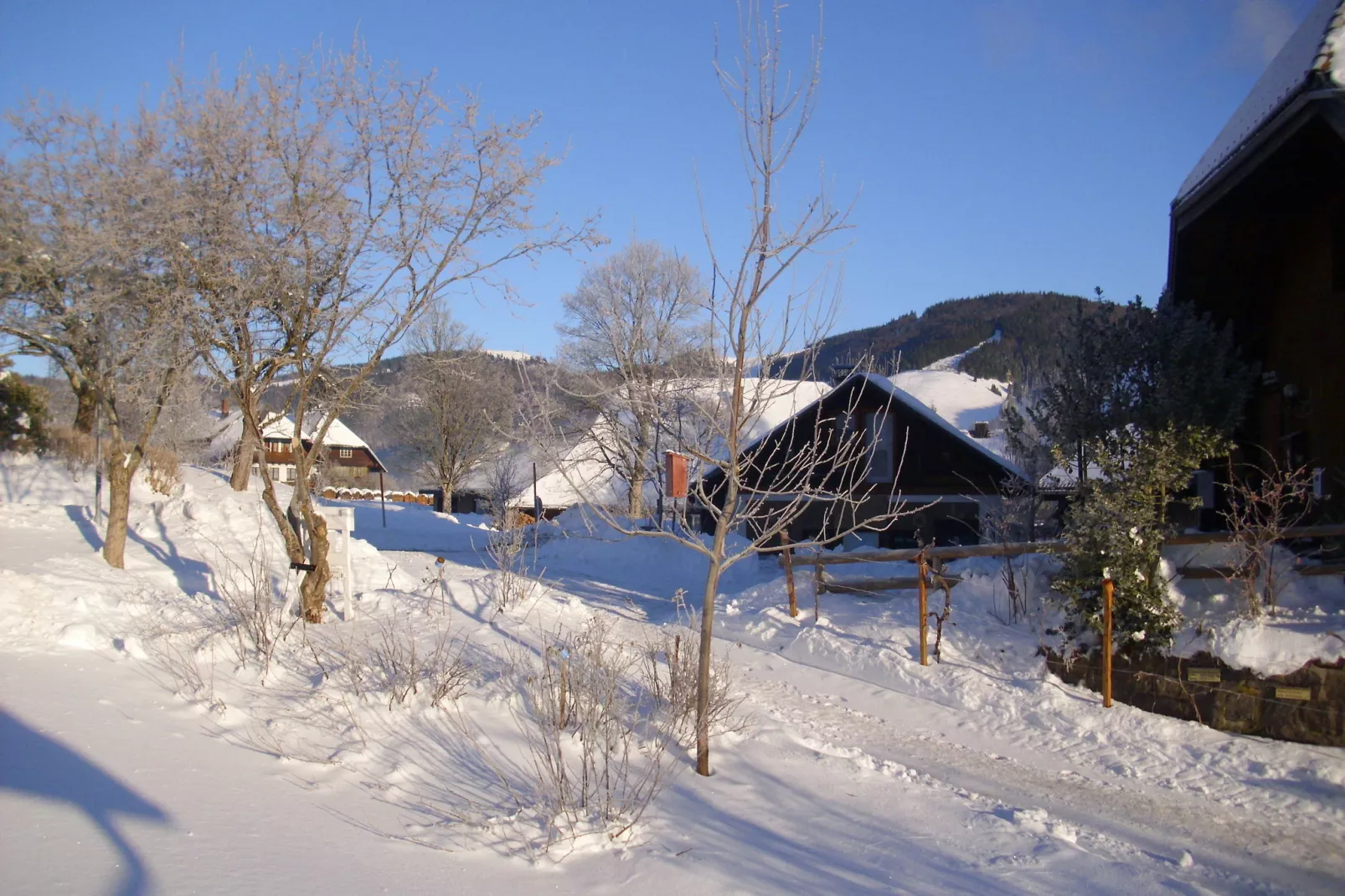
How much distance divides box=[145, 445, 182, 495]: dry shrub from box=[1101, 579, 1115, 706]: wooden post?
53.1 ft

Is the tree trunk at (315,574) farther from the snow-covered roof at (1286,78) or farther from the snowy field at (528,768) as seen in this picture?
the snow-covered roof at (1286,78)

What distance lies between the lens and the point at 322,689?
681 centimetres

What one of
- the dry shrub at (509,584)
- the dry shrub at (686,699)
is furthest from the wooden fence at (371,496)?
the dry shrub at (686,699)

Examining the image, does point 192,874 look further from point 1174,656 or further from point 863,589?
point 863,589

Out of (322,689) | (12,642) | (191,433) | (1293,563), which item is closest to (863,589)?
(1293,563)

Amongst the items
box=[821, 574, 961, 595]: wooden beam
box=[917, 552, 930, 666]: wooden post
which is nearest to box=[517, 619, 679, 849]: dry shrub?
box=[917, 552, 930, 666]: wooden post

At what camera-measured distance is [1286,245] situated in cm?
1280

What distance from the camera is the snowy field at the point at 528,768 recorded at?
4457 millimetres

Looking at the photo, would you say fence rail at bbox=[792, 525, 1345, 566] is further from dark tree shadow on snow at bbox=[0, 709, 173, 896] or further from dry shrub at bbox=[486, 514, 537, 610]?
dark tree shadow on snow at bbox=[0, 709, 173, 896]

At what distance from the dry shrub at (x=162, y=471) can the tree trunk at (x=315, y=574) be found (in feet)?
31.1

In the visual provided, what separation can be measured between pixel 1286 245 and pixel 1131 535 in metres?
6.17

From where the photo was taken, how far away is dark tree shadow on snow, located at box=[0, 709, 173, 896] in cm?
423

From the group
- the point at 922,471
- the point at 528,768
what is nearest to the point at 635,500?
the point at 922,471

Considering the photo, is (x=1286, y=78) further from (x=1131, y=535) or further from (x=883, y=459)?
(x=883, y=459)
